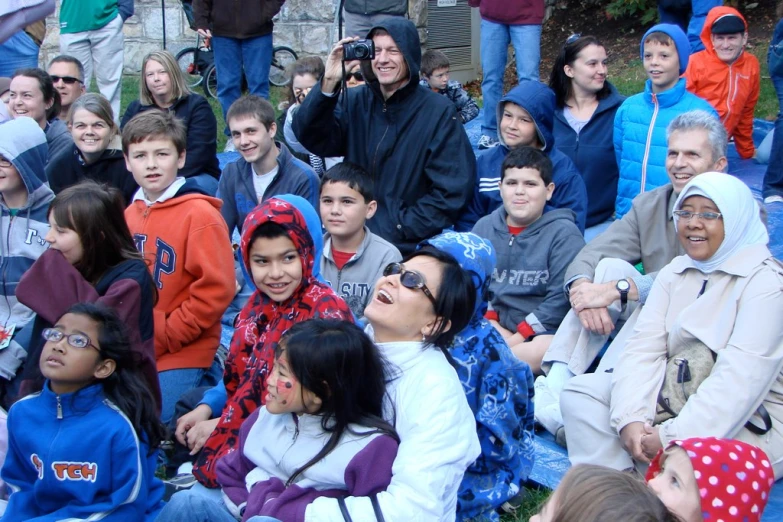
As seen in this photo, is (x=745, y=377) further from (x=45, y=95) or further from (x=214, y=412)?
(x=45, y=95)

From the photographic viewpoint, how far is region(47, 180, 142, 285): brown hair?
3316 mm

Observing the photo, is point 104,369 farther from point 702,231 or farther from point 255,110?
point 255,110

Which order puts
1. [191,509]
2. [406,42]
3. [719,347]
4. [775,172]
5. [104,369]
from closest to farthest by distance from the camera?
[191,509], [104,369], [719,347], [406,42], [775,172]

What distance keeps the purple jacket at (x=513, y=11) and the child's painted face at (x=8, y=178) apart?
415cm

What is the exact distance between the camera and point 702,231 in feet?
10.2

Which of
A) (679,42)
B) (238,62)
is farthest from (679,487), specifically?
(238,62)

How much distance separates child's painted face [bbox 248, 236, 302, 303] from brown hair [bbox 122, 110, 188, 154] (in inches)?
50.0

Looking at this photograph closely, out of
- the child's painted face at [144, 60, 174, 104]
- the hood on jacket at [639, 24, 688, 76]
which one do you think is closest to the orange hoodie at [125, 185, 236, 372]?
the child's painted face at [144, 60, 174, 104]

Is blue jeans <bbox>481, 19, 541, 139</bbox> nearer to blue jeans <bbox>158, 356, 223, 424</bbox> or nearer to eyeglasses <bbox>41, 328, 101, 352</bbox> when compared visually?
blue jeans <bbox>158, 356, 223, 424</bbox>

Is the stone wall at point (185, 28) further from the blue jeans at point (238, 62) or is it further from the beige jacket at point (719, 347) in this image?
the beige jacket at point (719, 347)

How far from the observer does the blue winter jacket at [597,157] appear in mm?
5211

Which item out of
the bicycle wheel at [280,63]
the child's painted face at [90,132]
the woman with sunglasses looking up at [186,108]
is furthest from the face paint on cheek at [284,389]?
the bicycle wheel at [280,63]

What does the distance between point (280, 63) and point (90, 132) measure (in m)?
6.31

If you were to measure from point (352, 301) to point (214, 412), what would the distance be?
0.88 metres
